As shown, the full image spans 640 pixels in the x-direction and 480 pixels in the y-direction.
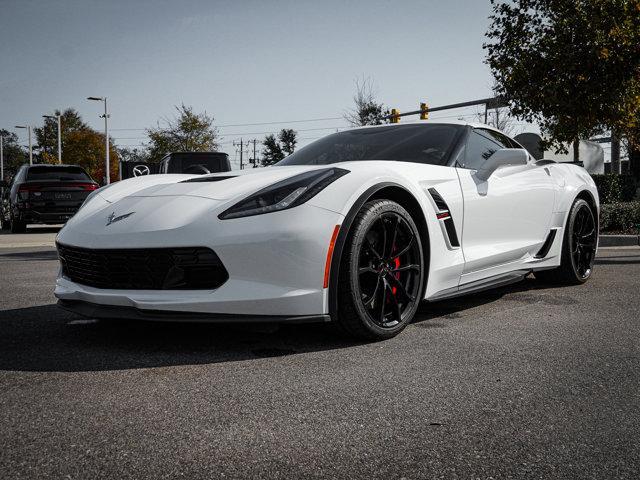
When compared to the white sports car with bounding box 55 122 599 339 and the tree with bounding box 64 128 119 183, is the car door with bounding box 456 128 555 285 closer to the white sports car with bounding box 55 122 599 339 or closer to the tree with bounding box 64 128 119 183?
the white sports car with bounding box 55 122 599 339

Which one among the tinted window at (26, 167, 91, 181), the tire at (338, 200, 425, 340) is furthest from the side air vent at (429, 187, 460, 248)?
the tinted window at (26, 167, 91, 181)

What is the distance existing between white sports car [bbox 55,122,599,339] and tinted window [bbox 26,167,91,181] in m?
11.8

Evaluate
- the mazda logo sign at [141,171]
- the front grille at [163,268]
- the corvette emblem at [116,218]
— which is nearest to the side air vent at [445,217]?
the front grille at [163,268]

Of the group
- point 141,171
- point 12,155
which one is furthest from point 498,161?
point 12,155

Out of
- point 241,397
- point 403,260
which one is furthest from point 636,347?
point 241,397

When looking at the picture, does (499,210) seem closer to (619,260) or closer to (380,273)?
(380,273)

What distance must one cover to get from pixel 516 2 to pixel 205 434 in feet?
43.5

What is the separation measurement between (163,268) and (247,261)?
40 cm

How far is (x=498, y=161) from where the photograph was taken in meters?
4.25

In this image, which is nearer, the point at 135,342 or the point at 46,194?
the point at 135,342

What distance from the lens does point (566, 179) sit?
5.39 m

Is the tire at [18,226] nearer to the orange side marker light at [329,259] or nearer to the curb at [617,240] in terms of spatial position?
the curb at [617,240]

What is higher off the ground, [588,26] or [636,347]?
[588,26]

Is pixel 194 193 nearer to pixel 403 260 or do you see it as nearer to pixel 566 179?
pixel 403 260
